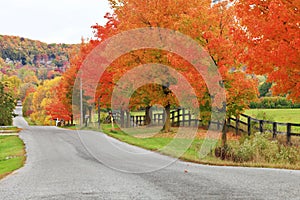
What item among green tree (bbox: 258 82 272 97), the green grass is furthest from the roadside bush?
green tree (bbox: 258 82 272 97)

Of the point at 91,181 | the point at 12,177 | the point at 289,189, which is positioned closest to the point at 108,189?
the point at 91,181

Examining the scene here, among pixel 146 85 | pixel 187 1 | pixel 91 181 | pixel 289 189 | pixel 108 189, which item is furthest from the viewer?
pixel 146 85

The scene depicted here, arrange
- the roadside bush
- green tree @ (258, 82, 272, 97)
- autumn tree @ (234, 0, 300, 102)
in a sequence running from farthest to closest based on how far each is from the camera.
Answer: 1. green tree @ (258, 82, 272, 97)
2. the roadside bush
3. autumn tree @ (234, 0, 300, 102)

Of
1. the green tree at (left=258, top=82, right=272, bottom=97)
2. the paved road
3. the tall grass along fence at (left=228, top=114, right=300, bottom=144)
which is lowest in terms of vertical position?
the paved road

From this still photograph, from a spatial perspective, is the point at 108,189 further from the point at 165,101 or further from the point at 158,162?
the point at 165,101

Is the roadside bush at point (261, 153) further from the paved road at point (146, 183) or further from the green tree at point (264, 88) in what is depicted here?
the green tree at point (264, 88)

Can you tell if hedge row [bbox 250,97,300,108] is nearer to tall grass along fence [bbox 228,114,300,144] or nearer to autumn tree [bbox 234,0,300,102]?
tall grass along fence [bbox 228,114,300,144]

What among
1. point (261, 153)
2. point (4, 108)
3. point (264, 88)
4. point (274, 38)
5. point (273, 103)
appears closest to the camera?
point (274, 38)

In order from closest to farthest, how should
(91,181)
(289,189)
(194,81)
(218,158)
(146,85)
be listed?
(289,189)
(91,181)
(218,158)
(194,81)
(146,85)

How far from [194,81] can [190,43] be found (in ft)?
7.27

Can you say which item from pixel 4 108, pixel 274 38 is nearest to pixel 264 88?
pixel 4 108

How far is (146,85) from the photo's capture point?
29203 mm

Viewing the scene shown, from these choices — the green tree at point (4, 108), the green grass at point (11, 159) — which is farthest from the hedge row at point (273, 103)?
the green tree at point (4, 108)

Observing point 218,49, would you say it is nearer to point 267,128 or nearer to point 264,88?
point 267,128
